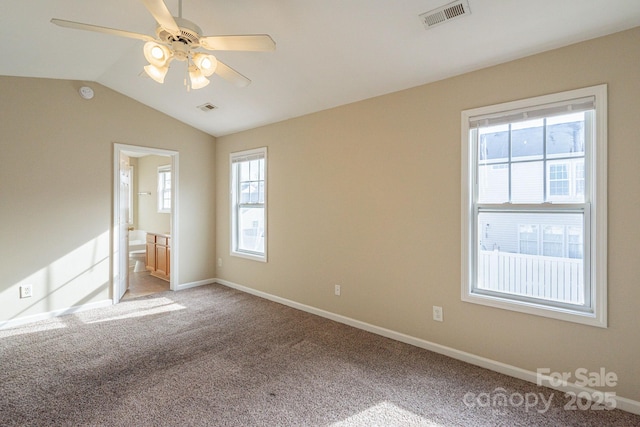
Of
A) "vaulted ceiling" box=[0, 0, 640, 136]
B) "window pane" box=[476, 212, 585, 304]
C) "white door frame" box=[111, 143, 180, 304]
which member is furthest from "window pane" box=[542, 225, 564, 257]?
"white door frame" box=[111, 143, 180, 304]

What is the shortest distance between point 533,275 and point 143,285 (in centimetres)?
532

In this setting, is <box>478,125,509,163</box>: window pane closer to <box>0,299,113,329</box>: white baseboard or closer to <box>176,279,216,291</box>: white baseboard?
<box>176,279,216,291</box>: white baseboard

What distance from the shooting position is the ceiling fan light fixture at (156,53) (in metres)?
1.90

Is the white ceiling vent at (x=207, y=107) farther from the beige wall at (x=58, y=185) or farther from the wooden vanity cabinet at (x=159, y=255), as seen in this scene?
the wooden vanity cabinet at (x=159, y=255)

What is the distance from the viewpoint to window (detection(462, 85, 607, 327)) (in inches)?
84.9

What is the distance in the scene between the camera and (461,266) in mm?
2693

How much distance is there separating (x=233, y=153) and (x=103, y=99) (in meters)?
1.77

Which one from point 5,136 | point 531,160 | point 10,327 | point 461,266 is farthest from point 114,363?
point 531,160

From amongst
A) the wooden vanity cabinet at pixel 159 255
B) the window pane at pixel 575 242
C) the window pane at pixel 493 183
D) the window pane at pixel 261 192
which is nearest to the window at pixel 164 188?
the wooden vanity cabinet at pixel 159 255

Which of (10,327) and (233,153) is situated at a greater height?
(233,153)

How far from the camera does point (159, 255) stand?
18.0 ft

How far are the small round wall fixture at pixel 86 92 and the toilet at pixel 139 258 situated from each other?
354 cm

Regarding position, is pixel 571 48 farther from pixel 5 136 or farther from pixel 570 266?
pixel 5 136

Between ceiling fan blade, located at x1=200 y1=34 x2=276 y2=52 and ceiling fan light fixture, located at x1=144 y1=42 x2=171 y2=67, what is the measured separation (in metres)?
0.23
